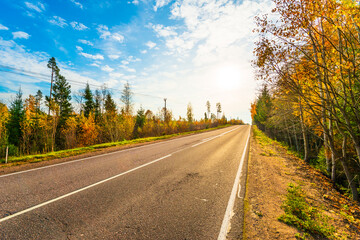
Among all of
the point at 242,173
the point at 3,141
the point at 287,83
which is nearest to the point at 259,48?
the point at 287,83

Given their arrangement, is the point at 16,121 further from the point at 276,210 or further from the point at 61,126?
the point at 276,210

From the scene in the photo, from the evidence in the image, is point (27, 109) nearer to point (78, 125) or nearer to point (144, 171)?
point (78, 125)

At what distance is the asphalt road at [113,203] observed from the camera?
8.79 ft

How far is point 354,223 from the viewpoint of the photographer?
3.68 metres

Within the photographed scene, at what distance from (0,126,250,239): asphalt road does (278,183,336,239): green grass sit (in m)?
1.37

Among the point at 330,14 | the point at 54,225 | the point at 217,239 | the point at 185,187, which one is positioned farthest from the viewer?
the point at 185,187

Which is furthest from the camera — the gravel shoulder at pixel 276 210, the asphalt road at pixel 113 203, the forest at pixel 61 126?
the forest at pixel 61 126

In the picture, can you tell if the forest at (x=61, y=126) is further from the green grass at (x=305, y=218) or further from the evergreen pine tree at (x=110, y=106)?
the green grass at (x=305, y=218)

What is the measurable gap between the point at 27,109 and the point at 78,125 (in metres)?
9.37

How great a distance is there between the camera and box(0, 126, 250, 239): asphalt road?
8.79 ft

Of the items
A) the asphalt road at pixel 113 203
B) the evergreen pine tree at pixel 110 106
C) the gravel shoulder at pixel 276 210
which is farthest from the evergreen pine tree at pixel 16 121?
the gravel shoulder at pixel 276 210

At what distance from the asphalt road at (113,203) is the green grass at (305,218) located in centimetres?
137

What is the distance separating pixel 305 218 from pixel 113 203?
4461 mm

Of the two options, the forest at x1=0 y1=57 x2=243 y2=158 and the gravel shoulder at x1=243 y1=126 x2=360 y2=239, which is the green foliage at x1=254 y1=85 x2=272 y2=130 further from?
the forest at x1=0 y1=57 x2=243 y2=158
